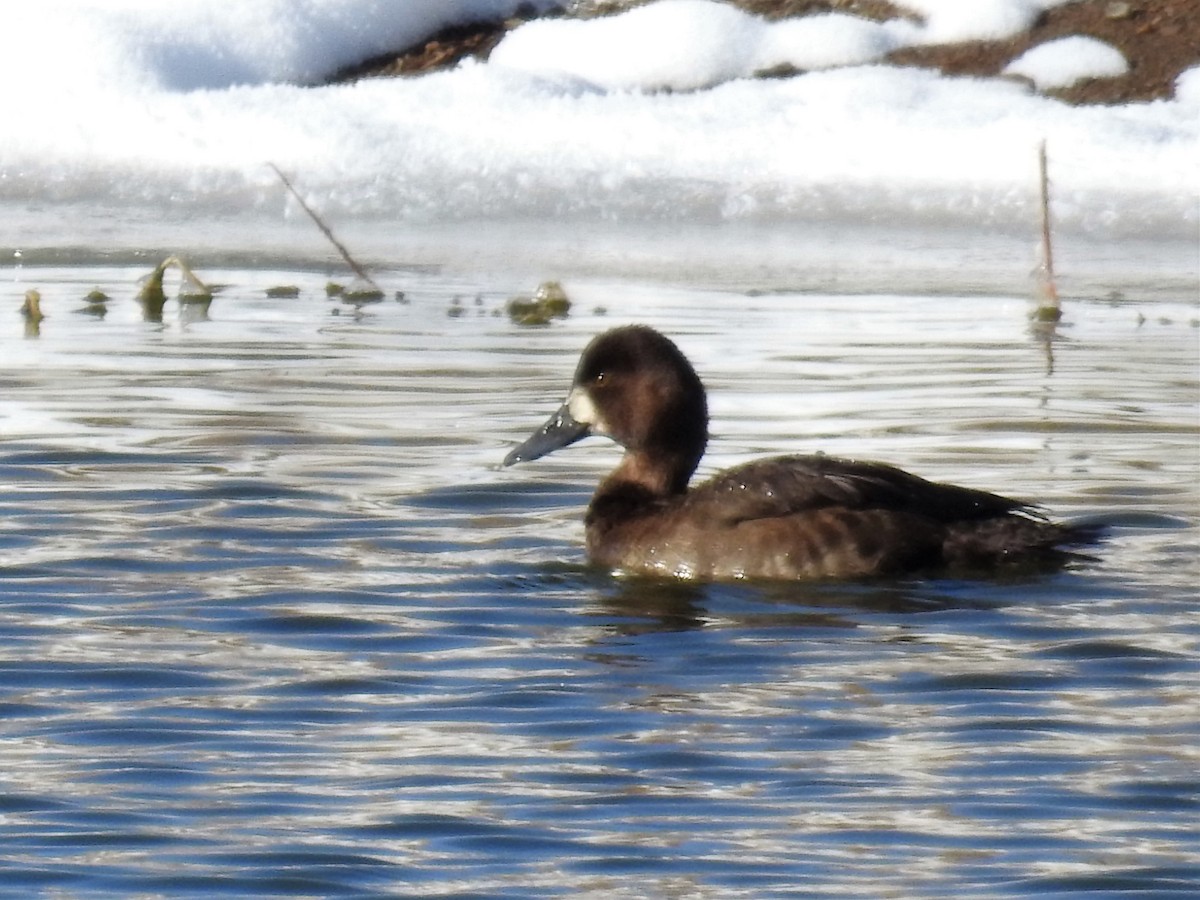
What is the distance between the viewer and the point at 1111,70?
1381 cm

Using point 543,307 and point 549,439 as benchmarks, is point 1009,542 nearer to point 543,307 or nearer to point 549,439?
point 549,439

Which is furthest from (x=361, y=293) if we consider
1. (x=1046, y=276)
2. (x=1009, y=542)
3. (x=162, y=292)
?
(x=1009, y=542)

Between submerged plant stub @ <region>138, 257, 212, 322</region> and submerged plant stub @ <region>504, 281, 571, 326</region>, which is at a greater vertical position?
submerged plant stub @ <region>138, 257, 212, 322</region>

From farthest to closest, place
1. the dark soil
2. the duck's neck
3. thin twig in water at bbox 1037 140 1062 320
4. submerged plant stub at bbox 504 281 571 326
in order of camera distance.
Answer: the dark soil < submerged plant stub at bbox 504 281 571 326 < thin twig in water at bbox 1037 140 1062 320 < the duck's neck

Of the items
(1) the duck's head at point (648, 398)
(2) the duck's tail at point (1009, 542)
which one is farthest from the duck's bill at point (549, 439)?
(2) the duck's tail at point (1009, 542)

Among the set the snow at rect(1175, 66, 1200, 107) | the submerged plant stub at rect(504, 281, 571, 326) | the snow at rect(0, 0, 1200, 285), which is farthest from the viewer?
the snow at rect(1175, 66, 1200, 107)

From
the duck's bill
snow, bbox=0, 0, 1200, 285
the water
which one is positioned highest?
snow, bbox=0, 0, 1200, 285

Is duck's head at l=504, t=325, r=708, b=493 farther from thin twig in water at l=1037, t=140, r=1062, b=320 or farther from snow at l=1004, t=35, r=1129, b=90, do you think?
snow at l=1004, t=35, r=1129, b=90

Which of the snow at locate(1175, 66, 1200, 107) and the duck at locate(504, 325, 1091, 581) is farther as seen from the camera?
the snow at locate(1175, 66, 1200, 107)

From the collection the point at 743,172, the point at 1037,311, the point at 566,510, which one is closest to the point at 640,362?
the point at 566,510

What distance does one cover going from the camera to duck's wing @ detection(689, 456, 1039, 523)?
21.1 ft

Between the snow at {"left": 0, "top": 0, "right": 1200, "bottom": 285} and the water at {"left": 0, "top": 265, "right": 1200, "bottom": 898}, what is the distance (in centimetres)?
276

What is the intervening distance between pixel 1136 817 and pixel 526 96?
10.2 meters

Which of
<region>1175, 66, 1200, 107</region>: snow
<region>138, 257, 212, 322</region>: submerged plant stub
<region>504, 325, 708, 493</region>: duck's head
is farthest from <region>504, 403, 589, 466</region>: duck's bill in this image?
<region>1175, 66, 1200, 107</region>: snow
